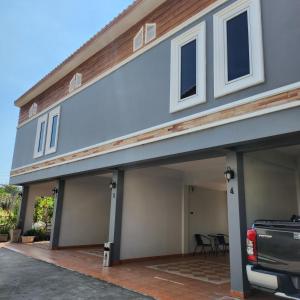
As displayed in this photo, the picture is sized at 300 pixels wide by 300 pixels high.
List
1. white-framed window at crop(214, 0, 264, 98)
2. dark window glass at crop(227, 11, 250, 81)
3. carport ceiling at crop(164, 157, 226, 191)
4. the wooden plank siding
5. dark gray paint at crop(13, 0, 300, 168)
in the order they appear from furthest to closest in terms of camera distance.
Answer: carport ceiling at crop(164, 157, 226, 191) → the wooden plank siding → dark window glass at crop(227, 11, 250, 81) → white-framed window at crop(214, 0, 264, 98) → dark gray paint at crop(13, 0, 300, 168)

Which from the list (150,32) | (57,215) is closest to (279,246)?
(150,32)

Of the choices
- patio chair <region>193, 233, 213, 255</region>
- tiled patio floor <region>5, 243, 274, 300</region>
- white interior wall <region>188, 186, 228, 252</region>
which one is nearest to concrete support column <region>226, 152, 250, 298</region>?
tiled patio floor <region>5, 243, 274, 300</region>

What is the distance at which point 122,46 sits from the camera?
32.4 feet

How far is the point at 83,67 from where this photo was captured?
38.8 feet

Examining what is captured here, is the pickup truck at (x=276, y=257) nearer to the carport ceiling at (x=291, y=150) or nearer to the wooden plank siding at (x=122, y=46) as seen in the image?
the carport ceiling at (x=291, y=150)

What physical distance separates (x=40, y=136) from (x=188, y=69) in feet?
30.7

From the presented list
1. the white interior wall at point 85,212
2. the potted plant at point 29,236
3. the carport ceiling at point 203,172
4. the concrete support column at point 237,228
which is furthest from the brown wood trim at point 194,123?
the potted plant at point 29,236

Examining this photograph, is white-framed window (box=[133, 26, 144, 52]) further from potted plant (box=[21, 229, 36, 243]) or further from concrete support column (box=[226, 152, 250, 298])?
potted plant (box=[21, 229, 36, 243])

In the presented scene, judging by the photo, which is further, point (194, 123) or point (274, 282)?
point (194, 123)

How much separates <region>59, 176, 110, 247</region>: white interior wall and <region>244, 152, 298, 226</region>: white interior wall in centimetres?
879

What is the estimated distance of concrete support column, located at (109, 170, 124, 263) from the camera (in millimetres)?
9594

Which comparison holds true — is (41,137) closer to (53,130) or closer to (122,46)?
(53,130)

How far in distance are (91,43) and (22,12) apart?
300cm

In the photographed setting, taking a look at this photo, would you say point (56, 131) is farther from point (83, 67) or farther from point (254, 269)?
point (254, 269)
